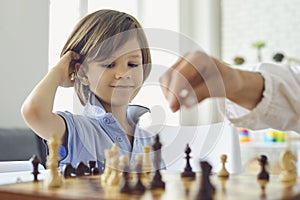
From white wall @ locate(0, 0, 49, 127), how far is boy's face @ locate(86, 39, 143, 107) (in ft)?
3.45

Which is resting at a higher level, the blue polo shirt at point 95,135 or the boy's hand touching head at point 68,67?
the boy's hand touching head at point 68,67

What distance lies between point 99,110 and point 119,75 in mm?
182

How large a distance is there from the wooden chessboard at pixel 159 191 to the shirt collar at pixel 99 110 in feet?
1.66

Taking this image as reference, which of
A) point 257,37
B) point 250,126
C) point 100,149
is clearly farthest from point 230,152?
point 257,37

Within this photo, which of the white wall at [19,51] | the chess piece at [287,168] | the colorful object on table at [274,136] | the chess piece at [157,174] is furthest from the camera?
the colorful object on table at [274,136]

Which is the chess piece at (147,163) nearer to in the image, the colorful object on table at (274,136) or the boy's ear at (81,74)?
the boy's ear at (81,74)

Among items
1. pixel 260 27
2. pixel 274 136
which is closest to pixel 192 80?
pixel 274 136

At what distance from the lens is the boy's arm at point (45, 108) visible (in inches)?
40.2

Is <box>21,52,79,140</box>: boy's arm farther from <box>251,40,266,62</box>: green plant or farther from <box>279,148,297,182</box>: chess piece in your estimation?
<box>251,40,266,62</box>: green plant

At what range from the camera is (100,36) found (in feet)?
4.01

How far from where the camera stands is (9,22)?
6.97 feet

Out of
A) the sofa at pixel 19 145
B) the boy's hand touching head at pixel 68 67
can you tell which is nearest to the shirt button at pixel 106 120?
the boy's hand touching head at pixel 68 67

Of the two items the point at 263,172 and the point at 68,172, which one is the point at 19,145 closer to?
the point at 68,172

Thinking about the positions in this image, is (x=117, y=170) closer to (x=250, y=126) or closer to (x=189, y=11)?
(x=250, y=126)
